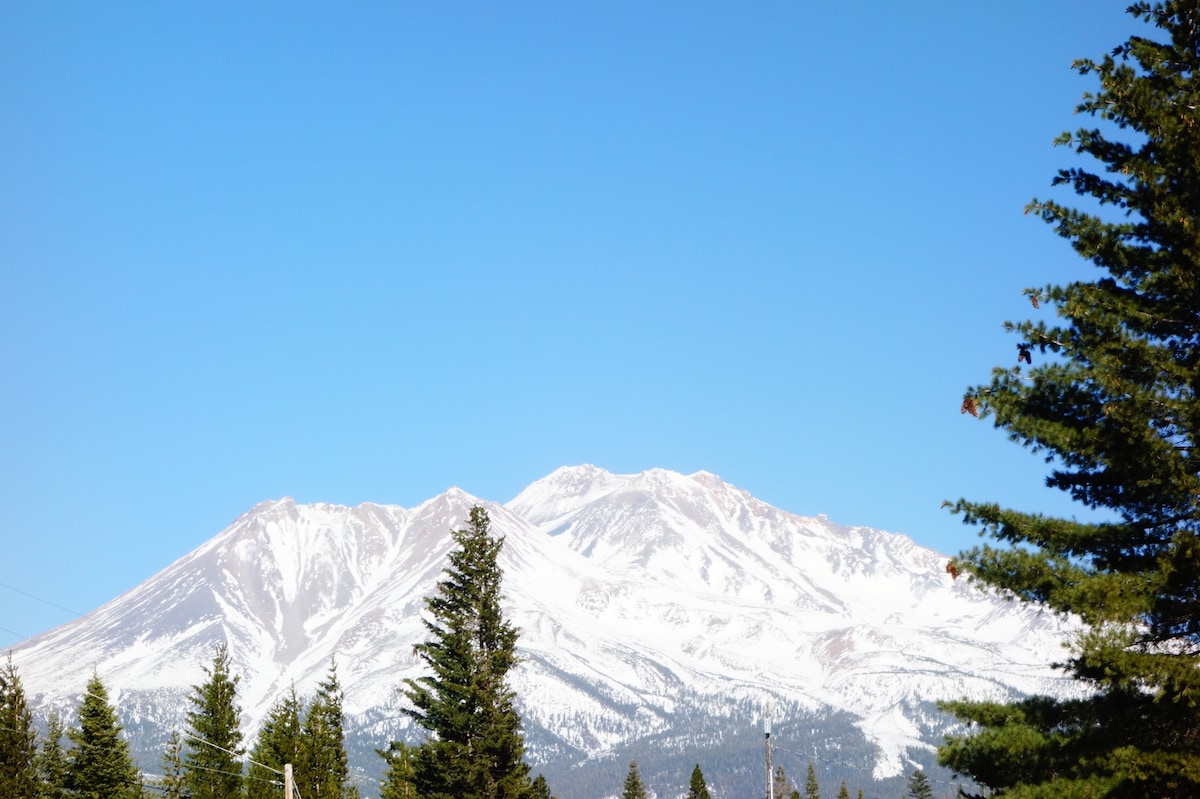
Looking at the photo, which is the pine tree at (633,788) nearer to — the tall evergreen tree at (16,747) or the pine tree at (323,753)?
the pine tree at (323,753)

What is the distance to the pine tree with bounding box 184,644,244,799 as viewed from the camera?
6166cm

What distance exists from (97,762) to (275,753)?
32.4 ft

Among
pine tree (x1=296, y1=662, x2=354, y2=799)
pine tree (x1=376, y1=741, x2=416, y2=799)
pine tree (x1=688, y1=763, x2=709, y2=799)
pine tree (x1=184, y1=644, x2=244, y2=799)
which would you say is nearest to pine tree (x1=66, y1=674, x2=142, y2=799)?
pine tree (x1=184, y1=644, x2=244, y2=799)

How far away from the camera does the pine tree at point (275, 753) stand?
60.2 meters

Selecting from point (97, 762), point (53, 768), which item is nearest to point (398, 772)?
point (97, 762)

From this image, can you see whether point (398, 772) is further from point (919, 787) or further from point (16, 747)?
point (919, 787)

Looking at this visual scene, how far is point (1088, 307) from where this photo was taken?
1828 cm

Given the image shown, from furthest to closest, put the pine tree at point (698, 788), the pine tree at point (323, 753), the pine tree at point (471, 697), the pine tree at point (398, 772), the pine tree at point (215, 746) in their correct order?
1. the pine tree at point (698, 788)
2. the pine tree at point (398, 772)
3. the pine tree at point (323, 753)
4. the pine tree at point (215, 746)
5. the pine tree at point (471, 697)

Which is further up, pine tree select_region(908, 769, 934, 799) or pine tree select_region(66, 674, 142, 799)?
pine tree select_region(908, 769, 934, 799)

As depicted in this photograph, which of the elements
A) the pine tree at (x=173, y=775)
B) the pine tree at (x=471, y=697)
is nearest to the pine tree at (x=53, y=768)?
the pine tree at (x=173, y=775)

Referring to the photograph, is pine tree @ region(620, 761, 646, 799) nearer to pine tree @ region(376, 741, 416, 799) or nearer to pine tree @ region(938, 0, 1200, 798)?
pine tree @ region(376, 741, 416, 799)

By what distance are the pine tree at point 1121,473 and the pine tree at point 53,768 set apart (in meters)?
49.2

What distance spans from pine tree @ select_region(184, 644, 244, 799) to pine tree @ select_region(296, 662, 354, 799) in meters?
3.09

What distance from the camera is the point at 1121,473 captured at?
1792 cm
